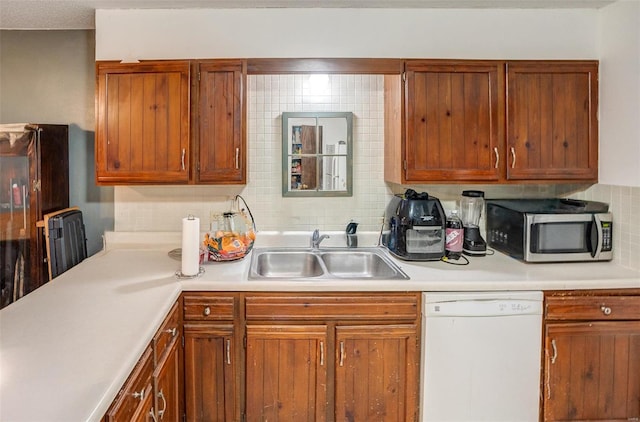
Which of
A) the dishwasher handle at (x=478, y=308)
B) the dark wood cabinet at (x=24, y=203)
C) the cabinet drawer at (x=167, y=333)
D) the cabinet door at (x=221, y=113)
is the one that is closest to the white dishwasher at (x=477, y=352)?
the dishwasher handle at (x=478, y=308)

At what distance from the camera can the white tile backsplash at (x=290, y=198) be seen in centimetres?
258

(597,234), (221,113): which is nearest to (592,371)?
(597,234)

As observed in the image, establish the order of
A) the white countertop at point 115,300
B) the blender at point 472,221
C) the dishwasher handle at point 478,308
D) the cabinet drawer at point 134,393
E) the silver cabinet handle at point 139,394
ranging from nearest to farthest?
1. the white countertop at point 115,300
2. the cabinet drawer at point 134,393
3. the silver cabinet handle at point 139,394
4. the dishwasher handle at point 478,308
5. the blender at point 472,221

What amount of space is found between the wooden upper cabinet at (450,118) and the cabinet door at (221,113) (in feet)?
2.98

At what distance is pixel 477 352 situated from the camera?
75.5 inches

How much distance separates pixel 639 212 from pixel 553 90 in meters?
0.76

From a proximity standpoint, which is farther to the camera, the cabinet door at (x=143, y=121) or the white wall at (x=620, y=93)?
the cabinet door at (x=143, y=121)

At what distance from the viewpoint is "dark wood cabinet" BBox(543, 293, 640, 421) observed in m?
1.94

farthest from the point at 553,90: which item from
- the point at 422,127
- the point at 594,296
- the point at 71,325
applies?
the point at 71,325

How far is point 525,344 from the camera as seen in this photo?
75.8 inches

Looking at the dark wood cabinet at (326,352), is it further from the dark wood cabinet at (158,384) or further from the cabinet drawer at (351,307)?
the dark wood cabinet at (158,384)

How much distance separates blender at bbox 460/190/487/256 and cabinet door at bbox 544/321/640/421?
0.57 meters

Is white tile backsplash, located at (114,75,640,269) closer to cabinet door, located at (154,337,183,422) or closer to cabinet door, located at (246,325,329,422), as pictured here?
cabinet door, located at (246,325,329,422)

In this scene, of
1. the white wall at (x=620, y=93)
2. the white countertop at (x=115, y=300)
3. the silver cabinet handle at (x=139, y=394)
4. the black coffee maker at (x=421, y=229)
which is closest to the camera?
the white countertop at (x=115, y=300)
